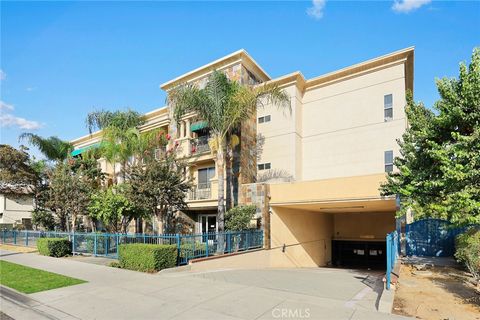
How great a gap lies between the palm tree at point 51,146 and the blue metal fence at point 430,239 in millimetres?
27468

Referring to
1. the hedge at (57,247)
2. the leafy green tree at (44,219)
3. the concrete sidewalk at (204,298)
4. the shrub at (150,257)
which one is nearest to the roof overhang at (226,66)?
the shrub at (150,257)

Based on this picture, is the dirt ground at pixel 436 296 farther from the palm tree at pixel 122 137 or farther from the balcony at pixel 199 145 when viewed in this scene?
the palm tree at pixel 122 137

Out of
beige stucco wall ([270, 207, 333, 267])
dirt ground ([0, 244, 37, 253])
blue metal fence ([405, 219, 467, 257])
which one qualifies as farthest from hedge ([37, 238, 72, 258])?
blue metal fence ([405, 219, 467, 257])

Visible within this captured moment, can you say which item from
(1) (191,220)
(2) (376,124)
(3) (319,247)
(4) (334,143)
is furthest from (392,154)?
(1) (191,220)

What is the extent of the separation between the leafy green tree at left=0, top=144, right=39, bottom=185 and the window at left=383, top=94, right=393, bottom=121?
29.2 m

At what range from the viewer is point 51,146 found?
94.2 feet

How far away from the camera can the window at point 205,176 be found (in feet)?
74.2

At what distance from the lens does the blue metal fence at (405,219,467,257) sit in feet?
51.3

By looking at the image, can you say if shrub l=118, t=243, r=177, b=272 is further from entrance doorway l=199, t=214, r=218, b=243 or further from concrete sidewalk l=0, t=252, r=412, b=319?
entrance doorway l=199, t=214, r=218, b=243

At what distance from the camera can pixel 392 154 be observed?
19.2 meters

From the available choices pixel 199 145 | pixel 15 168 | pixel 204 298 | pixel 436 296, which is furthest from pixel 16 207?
pixel 436 296

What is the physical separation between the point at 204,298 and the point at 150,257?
4404 millimetres

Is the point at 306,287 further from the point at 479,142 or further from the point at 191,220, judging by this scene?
the point at 191,220

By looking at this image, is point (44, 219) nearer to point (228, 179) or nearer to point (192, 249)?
point (228, 179)
